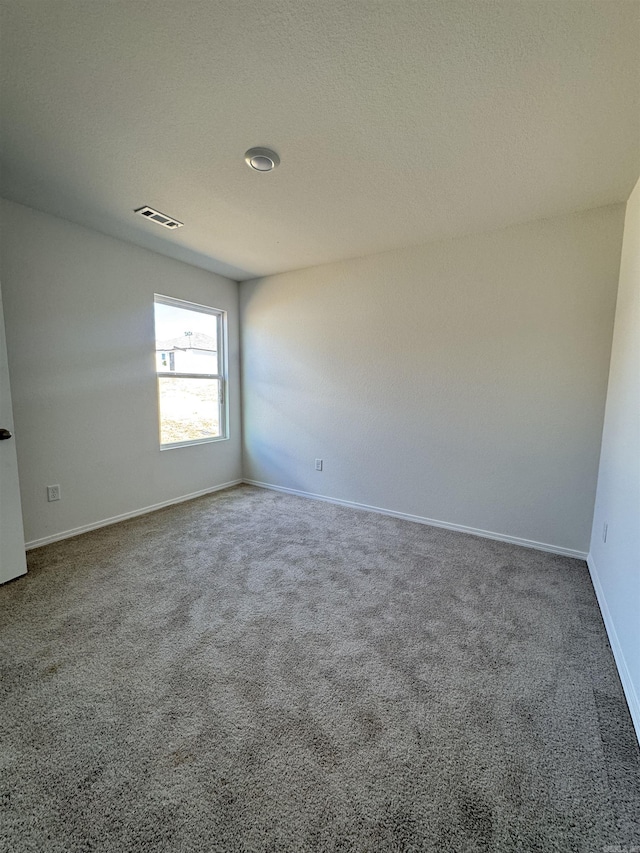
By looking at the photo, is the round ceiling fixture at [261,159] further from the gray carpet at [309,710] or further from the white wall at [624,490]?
the gray carpet at [309,710]

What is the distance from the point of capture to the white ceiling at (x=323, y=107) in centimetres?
120

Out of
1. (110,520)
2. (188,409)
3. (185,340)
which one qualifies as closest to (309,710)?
(110,520)

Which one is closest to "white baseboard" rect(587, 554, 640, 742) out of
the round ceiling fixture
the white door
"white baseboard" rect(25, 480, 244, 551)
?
the round ceiling fixture

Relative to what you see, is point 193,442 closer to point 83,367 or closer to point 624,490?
point 83,367

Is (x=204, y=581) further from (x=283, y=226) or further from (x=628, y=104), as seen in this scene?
(x=628, y=104)

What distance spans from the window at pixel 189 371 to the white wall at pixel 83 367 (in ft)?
0.42

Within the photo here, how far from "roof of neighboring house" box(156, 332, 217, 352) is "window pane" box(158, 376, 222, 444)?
0.32 meters

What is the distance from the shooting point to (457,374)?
Answer: 293cm

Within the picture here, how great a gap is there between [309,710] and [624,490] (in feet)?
6.15

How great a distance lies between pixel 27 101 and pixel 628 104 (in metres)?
2.73

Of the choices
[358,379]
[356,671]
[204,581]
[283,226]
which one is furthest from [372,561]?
[283,226]

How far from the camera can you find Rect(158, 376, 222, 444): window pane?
11.6 ft

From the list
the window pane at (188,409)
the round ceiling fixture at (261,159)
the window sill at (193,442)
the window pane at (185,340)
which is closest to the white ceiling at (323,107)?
the round ceiling fixture at (261,159)

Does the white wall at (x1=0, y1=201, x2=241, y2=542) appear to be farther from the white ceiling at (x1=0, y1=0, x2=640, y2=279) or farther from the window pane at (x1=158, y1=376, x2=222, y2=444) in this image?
the white ceiling at (x1=0, y1=0, x2=640, y2=279)
